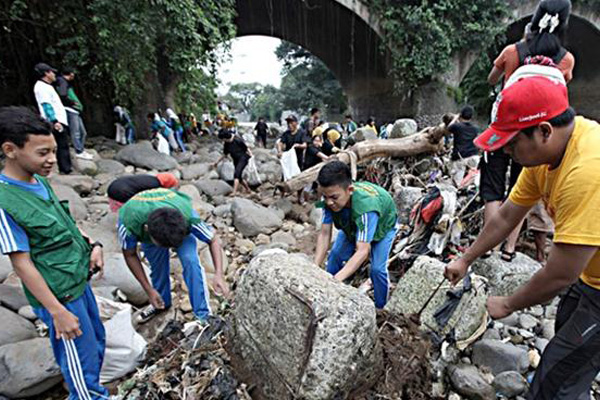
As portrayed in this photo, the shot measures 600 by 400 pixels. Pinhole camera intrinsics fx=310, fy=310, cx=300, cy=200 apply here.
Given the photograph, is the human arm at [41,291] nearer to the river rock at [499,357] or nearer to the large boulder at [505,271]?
the river rock at [499,357]

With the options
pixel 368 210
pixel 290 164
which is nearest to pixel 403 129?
pixel 290 164

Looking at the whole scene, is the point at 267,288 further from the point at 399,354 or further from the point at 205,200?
the point at 205,200

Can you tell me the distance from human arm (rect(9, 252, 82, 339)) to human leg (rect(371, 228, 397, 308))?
7.29 ft

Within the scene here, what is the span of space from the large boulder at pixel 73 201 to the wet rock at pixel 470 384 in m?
4.93

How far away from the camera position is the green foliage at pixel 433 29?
35.8 feet

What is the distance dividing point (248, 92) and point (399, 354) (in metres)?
56.4

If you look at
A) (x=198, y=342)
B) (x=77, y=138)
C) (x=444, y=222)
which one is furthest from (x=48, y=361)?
(x=77, y=138)

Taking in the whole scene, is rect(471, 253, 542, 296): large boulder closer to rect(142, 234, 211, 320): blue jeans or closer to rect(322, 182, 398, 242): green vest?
rect(322, 182, 398, 242): green vest

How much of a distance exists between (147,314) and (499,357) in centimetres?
294

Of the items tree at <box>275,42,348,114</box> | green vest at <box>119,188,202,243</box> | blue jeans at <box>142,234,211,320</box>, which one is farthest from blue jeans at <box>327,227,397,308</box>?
tree at <box>275,42,348,114</box>

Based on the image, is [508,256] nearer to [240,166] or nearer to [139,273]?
[139,273]

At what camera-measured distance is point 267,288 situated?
4.78 feet

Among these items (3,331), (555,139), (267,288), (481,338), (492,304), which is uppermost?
(555,139)

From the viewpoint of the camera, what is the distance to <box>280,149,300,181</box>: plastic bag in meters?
6.38
